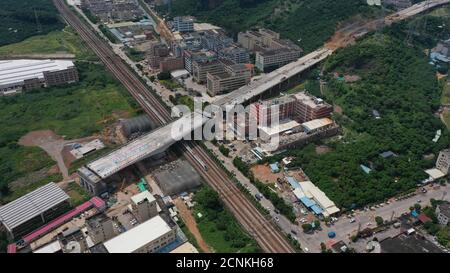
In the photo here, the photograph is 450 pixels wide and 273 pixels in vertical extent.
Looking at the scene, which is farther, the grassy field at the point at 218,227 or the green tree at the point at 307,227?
the green tree at the point at 307,227

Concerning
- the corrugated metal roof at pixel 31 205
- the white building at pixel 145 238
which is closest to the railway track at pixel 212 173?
the white building at pixel 145 238

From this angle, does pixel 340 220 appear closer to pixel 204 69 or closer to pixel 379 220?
pixel 379 220

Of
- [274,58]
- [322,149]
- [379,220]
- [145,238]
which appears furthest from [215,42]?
[145,238]

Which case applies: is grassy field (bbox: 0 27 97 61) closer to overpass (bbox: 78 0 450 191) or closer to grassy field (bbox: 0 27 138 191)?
grassy field (bbox: 0 27 138 191)

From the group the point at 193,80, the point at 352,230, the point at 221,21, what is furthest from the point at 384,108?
the point at 221,21

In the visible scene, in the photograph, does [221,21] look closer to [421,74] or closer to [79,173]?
[421,74]

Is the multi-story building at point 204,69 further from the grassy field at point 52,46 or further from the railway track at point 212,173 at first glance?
the grassy field at point 52,46
